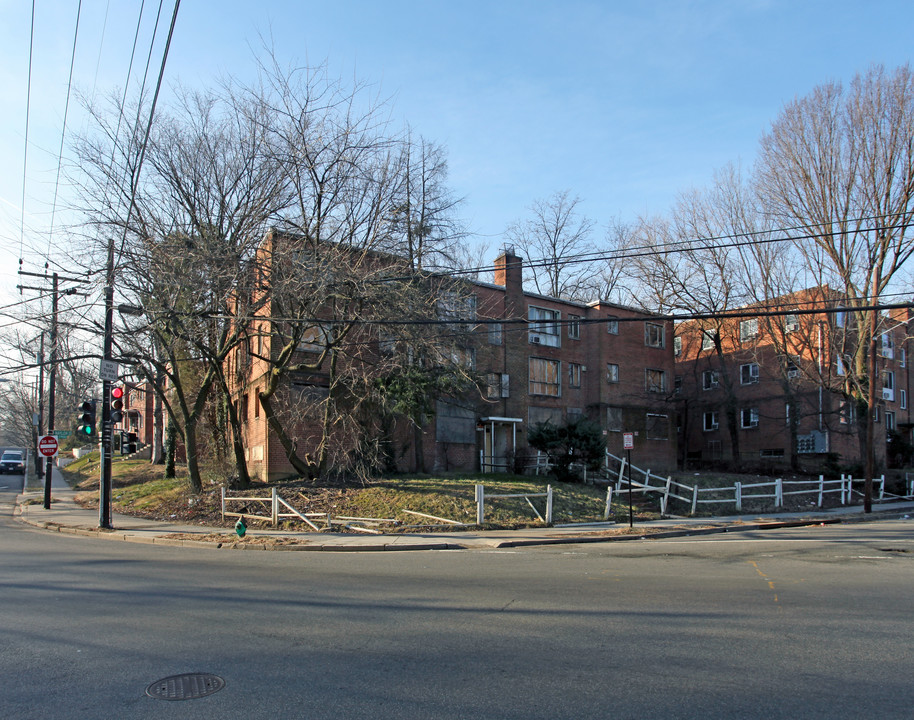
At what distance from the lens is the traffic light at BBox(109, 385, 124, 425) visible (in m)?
18.7

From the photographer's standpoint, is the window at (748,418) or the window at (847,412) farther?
the window at (748,418)

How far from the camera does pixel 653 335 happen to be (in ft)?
124

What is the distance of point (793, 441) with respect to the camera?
35.6 metres

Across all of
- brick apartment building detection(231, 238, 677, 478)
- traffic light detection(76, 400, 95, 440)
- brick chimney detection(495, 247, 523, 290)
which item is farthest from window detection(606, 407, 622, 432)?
traffic light detection(76, 400, 95, 440)

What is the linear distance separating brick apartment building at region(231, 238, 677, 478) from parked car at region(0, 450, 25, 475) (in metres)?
35.1

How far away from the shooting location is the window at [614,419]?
34.8m

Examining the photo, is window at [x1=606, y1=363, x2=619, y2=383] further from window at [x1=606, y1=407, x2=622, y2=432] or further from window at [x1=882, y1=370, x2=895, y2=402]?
window at [x1=882, y1=370, x2=895, y2=402]

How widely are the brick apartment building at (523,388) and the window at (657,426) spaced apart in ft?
0.18

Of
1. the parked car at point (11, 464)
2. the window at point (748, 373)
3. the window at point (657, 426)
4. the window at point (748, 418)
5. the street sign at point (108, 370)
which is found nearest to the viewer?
the street sign at point (108, 370)

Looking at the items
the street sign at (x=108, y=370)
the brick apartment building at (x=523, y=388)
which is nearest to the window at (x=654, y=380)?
the brick apartment building at (x=523, y=388)

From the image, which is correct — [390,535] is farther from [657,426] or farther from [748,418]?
[748,418]

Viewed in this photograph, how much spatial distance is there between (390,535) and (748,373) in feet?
108

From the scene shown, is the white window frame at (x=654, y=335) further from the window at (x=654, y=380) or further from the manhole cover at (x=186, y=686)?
the manhole cover at (x=186, y=686)

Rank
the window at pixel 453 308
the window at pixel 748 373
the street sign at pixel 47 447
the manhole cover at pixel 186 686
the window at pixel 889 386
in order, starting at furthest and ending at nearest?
the window at pixel 889 386, the window at pixel 748 373, the street sign at pixel 47 447, the window at pixel 453 308, the manhole cover at pixel 186 686
